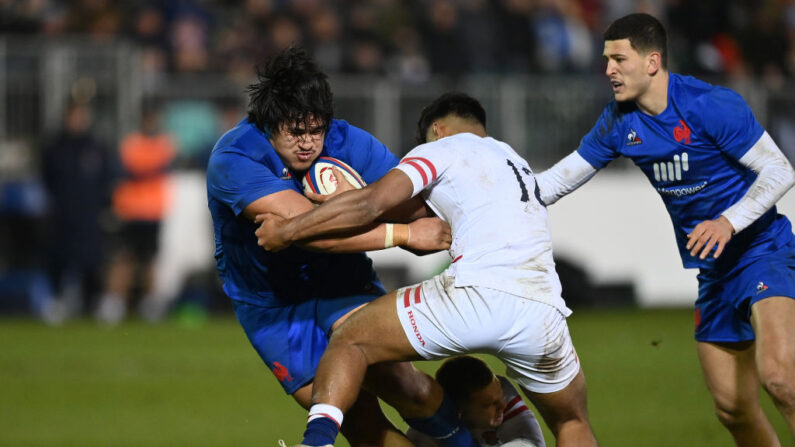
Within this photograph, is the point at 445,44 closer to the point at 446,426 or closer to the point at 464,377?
the point at 464,377

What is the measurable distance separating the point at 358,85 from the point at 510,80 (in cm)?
230

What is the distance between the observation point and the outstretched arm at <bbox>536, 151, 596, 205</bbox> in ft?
22.1

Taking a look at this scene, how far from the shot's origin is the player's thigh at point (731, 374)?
6.54 m

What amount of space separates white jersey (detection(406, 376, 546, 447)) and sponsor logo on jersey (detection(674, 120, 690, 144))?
1.71 metres

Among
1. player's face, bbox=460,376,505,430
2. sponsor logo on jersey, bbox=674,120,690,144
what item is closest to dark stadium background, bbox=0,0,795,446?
player's face, bbox=460,376,505,430

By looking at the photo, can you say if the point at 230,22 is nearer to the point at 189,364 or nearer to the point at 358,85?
the point at 358,85

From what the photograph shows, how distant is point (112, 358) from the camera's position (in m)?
12.7

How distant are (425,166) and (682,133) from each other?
173 cm

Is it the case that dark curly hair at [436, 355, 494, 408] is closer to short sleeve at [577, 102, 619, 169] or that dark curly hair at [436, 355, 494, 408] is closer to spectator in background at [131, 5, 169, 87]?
short sleeve at [577, 102, 619, 169]

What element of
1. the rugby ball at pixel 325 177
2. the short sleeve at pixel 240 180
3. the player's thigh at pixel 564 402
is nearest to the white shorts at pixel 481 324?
the player's thigh at pixel 564 402

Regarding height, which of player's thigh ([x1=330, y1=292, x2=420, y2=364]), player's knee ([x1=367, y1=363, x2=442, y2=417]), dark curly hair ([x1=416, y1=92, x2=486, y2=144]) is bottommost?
player's knee ([x1=367, y1=363, x2=442, y2=417])

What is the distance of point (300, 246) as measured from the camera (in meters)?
5.76

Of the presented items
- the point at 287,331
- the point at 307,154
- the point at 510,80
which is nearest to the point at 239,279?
the point at 287,331

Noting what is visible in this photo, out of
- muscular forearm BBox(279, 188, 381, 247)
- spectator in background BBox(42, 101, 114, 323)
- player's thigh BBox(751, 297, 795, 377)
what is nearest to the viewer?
muscular forearm BBox(279, 188, 381, 247)
